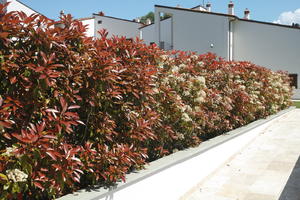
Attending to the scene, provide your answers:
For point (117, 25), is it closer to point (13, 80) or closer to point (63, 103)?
point (63, 103)

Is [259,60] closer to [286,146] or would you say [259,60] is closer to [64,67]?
[286,146]

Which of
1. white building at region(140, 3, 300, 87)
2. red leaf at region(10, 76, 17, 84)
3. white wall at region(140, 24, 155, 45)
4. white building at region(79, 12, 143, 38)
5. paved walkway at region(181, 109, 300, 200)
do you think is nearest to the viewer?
red leaf at region(10, 76, 17, 84)

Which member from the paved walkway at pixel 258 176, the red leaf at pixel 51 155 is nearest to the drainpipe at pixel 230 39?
the paved walkway at pixel 258 176

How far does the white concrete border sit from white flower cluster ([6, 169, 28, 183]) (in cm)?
63

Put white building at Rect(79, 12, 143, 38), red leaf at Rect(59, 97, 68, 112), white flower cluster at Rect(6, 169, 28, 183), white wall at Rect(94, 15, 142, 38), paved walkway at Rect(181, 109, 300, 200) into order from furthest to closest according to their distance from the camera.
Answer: white wall at Rect(94, 15, 142, 38) → white building at Rect(79, 12, 143, 38) → paved walkway at Rect(181, 109, 300, 200) → red leaf at Rect(59, 97, 68, 112) → white flower cluster at Rect(6, 169, 28, 183)

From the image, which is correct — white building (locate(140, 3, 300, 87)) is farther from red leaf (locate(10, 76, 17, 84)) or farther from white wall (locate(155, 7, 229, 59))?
red leaf (locate(10, 76, 17, 84))

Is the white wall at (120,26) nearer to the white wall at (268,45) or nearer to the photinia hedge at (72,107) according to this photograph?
the white wall at (268,45)

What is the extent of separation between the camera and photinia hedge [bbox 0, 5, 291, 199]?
247 centimetres

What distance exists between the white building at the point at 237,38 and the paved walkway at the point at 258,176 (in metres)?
19.8

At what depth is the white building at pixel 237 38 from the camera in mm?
25578

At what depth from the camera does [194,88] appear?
540 centimetres

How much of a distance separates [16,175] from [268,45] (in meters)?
26.9

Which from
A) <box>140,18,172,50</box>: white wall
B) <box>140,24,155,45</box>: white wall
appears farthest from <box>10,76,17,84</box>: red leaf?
<box>140,24,155,45</box>: white wall

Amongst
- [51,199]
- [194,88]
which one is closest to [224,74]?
[194,88]
